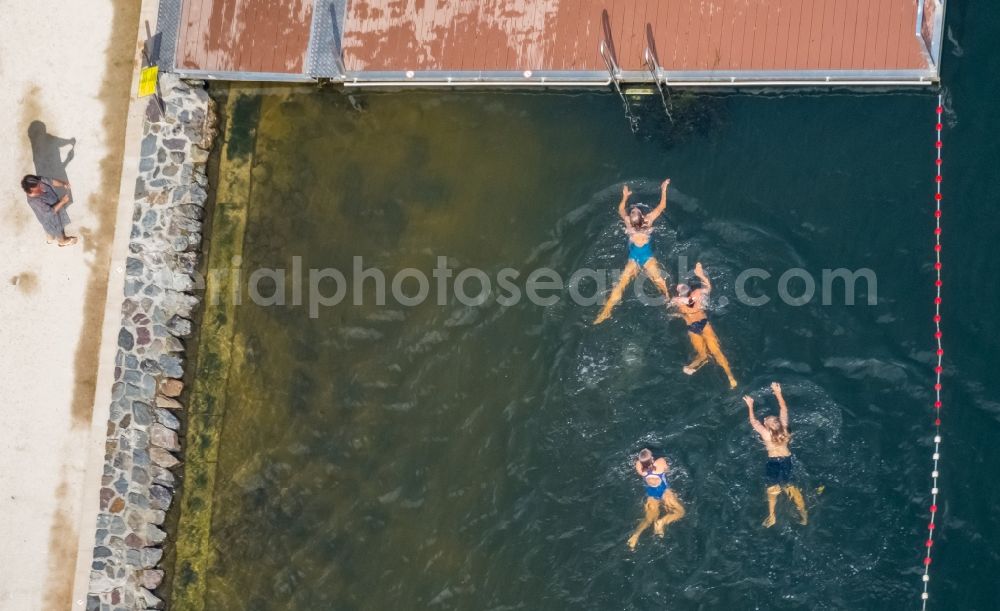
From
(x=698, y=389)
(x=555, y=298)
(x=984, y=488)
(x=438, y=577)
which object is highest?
(x=555, y=298)

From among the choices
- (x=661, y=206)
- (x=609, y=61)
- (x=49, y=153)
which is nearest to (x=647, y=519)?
(x=661, y=206)

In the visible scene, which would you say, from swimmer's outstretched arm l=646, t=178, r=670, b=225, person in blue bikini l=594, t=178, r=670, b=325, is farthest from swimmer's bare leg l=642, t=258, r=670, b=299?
swimmer's outstretched arm l=646, t=178, r=670, b=225

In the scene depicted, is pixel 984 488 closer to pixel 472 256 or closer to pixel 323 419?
pixel 472 256

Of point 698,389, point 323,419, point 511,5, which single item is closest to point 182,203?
point 323,419

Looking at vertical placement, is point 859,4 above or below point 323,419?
above

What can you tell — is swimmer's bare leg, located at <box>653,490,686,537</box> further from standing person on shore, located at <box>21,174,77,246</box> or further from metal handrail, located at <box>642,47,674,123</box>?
standing person on shore, located at <box>21,174,77,246</box>

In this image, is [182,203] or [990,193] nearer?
[990,193]

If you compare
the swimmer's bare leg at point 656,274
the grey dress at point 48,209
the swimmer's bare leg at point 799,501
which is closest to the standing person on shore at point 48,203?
the grey dress at point 48,209
